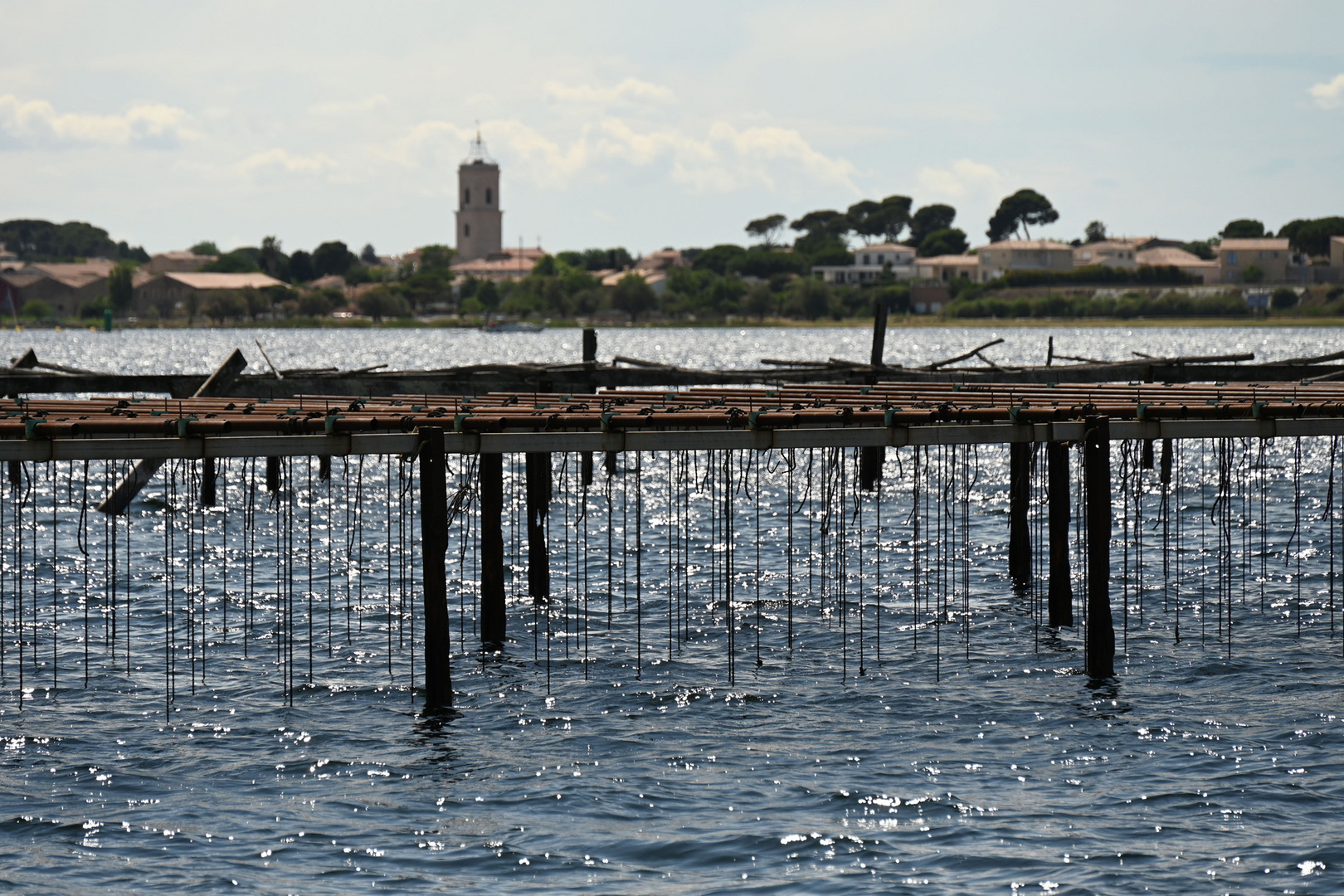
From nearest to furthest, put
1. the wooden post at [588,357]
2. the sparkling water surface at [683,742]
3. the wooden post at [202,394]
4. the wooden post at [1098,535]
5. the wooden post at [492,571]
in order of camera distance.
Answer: the sparkling water surface at [683,742] → the wooden post at [1098,535] → the wooden post at [492,571] → the wooden post at [202,394] → the wooden post at [588,357]

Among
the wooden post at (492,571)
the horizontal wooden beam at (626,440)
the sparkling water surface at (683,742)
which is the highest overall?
the horizontal wooden beam at (626,440)

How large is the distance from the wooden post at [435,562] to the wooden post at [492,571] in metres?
3.65

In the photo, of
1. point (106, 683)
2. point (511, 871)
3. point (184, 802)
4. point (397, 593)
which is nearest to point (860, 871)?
point (511, 871)

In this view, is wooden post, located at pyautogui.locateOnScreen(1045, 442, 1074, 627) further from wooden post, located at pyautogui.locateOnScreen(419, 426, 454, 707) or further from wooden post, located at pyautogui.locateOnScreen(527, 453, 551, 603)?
wooden post, located at pyautogui.locateOnScreen(419, 426, 454, 707)

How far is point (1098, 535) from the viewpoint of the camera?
824 inches

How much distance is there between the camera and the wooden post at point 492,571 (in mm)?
23688

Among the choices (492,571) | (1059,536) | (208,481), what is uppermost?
(208,481)

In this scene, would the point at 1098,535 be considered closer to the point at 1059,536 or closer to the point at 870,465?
the point at 1059,536

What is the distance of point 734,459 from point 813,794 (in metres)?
35.9

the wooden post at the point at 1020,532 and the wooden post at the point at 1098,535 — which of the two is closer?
the wooden post at the point at 1098,535

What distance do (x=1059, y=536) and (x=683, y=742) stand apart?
26.8 feet

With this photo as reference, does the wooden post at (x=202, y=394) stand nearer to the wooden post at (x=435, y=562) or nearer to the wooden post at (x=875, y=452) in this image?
the wooden post at (x=435, y=562)

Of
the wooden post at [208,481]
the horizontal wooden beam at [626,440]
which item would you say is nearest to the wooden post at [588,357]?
the wooden post at [208,481]

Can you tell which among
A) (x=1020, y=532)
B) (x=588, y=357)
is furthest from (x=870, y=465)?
(x=1020, y=532)
